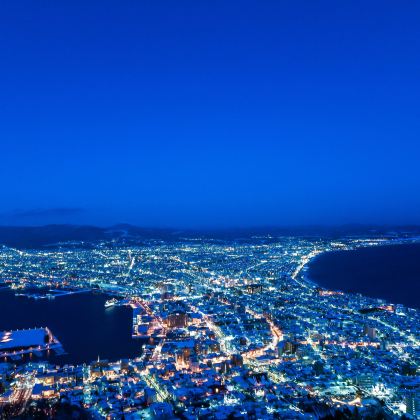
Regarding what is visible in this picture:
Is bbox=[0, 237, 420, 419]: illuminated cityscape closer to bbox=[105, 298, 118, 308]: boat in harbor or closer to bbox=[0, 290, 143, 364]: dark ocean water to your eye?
bbox=[105, 298, 118, 308]: boat in harbor

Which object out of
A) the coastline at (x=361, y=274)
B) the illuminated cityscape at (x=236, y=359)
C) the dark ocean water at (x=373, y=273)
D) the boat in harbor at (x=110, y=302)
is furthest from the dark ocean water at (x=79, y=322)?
the dark ocean water at (x=373, y=273)

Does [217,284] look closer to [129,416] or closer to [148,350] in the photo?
[148,350]

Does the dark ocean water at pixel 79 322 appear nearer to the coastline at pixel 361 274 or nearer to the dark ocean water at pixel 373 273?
the coastline at pixel 361 274

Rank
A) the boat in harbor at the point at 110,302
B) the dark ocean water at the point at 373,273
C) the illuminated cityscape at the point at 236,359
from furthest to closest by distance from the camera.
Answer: the dark ocean water at the point at 373,273
the boat in harbor at the point at 110,302
the illuminated cityscape at the point at 236,359

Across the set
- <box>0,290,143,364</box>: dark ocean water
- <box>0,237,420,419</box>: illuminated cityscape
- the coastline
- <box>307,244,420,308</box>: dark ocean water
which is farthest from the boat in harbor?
Result: <box>307,244,420,308</box>: dark ocean water

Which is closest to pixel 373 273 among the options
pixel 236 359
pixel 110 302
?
pixel 110 302

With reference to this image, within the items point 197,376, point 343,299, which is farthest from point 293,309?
point 197,376
